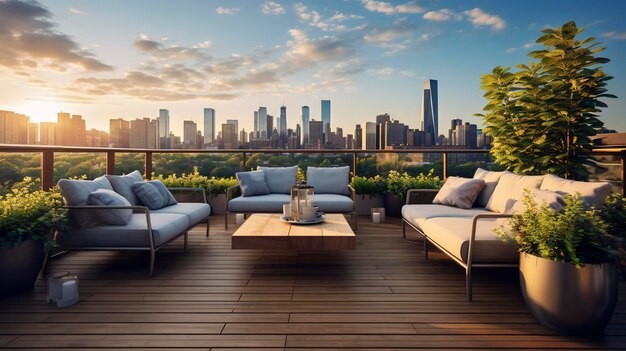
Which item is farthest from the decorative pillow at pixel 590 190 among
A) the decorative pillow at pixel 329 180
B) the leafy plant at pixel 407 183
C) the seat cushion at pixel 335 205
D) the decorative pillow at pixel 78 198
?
the decorative pillow at pixel 78 198

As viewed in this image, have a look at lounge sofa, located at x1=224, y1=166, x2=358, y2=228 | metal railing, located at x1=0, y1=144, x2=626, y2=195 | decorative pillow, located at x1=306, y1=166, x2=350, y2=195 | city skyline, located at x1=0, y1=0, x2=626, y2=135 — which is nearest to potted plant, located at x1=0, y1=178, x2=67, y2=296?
metal railing, located at x1=0, y1=144, x2=626, y2=195

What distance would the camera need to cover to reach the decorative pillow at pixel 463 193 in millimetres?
3842

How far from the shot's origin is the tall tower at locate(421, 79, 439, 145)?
40.7 ft

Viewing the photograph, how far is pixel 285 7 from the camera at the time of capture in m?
7.50

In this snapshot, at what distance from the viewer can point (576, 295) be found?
187 centimetres

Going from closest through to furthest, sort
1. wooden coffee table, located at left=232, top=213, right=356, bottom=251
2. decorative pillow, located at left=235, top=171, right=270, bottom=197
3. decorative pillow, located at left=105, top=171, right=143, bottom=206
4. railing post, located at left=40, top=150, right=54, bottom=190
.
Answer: wooden coffee table, located at left=232, top=213, right=356, bottom=251 < railing post, located at left=40, top=150, right=54, bottom=190 < decorative pillow, located at left=105, top=171, right=143, bottom=206 < decorative pillow, located at left=235, top=171, right=270, bottom=197

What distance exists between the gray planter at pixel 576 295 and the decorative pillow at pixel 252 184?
3752 mm

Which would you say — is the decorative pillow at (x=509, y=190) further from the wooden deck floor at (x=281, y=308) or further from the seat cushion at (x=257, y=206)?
the seat cushion at (x=257, y=206)

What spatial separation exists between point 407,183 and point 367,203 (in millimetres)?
759

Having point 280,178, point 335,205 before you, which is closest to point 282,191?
point 280,178

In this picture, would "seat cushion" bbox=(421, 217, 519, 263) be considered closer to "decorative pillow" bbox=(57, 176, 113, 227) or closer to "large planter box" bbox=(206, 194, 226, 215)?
"decorative pillow" bbox=(57, 176, 113, 227)

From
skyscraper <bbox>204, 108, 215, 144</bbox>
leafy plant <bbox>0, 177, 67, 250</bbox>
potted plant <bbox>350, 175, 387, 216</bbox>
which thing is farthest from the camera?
skyscraper <bbox>204, 108, 215, 144</bbox>

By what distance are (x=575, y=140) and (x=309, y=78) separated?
719 centimetres

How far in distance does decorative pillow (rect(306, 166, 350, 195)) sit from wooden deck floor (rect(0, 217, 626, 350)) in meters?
1.89
